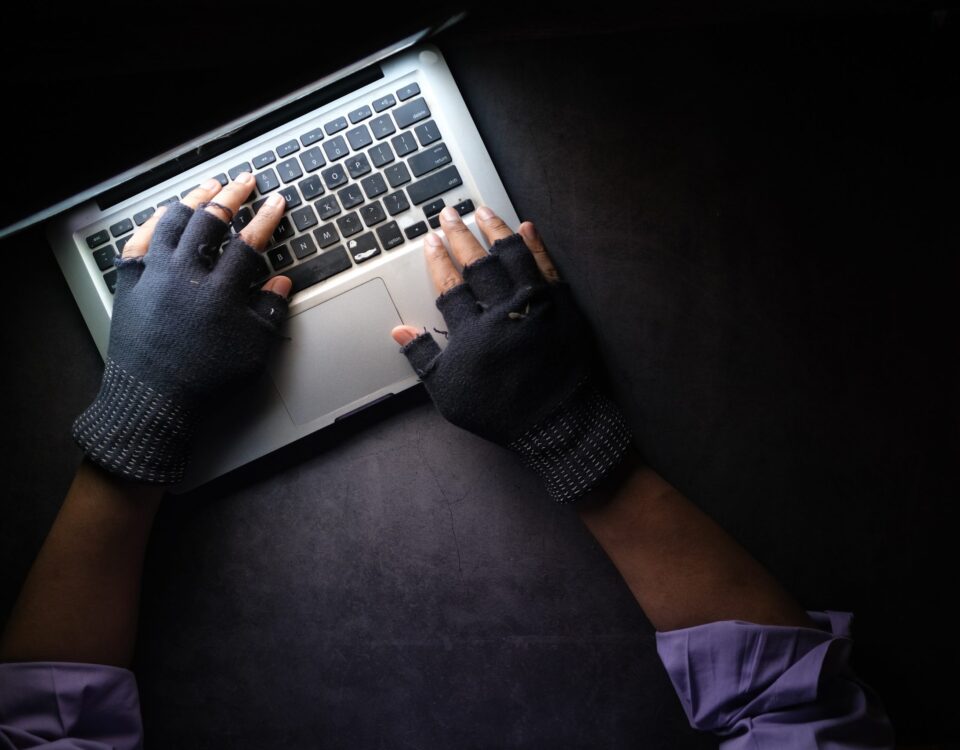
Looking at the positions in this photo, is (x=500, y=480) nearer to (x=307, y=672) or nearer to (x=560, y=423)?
(x=560, y=423)

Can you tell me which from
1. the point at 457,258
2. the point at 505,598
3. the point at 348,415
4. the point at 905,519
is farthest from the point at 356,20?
the point at 905,519

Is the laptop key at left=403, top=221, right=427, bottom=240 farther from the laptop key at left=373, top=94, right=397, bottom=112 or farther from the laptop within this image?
the laptop key at left=373, top=94, right=397, bottom=112

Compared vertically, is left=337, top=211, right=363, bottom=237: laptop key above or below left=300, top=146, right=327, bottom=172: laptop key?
below

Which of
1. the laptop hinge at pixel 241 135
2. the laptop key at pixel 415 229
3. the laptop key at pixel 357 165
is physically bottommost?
the laptop key at pixel 415 229

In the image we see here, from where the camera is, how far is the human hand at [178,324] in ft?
2.18

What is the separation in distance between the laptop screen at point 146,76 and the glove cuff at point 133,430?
0.65ft

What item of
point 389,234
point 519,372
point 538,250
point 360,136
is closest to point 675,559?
point 519,372

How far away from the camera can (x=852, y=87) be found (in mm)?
720

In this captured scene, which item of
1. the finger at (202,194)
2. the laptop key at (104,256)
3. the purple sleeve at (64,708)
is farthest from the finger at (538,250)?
the purple sleeve at (64,708)

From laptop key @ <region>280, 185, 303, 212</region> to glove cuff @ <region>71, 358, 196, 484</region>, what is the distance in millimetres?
252

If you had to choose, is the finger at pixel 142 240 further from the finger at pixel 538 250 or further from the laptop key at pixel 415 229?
the finger at pixel 538 250

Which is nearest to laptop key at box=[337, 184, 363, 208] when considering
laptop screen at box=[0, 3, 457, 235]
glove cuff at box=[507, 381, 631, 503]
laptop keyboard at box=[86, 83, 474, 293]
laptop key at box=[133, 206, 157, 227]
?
laptop keyboard at box=[86, 83, 474, 293]

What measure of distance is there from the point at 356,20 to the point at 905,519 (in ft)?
2.69

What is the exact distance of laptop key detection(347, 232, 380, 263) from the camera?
0.69 m
